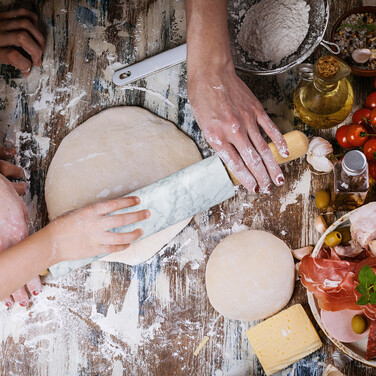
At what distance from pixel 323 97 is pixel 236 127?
0.28 m

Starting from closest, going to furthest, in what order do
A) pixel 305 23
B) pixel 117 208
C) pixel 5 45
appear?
pixel 117 208 < pixel 305 23 < pixel 5 45

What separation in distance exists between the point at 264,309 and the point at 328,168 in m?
0.45

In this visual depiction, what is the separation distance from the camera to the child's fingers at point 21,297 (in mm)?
1281

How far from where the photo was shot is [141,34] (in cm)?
141

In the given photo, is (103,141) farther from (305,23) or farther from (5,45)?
(305,23)

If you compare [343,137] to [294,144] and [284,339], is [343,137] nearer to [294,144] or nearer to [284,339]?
[294,144]

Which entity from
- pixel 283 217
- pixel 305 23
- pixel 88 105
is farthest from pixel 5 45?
pixel 283 217

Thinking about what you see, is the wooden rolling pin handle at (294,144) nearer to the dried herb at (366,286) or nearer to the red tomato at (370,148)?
the red tomato at (370,148)

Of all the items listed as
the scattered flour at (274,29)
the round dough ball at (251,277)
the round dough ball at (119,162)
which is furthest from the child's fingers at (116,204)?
the scattered flour at (274,29)

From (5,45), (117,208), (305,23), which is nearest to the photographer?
(117,208)

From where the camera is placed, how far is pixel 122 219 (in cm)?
110

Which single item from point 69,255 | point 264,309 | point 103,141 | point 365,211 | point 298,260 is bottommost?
point 264,309

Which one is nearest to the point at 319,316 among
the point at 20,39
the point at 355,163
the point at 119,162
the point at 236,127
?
the point at 355,163

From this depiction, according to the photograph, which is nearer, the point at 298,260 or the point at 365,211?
the point at 365,211
